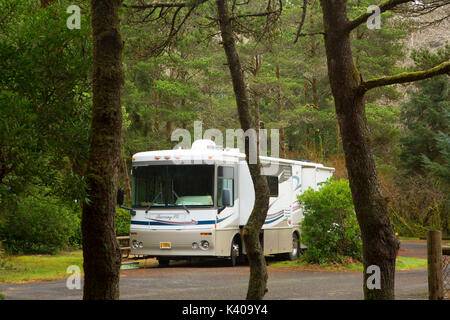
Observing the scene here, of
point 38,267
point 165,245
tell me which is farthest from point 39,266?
point 165,245

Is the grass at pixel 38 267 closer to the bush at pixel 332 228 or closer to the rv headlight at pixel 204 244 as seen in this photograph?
the rv headlight at pixel 204 244

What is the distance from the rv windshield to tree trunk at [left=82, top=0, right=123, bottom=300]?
37.6 ft

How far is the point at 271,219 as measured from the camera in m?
20.5

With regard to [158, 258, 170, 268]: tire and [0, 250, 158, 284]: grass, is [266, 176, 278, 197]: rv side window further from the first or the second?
[0, 250, 158, 284]: grass

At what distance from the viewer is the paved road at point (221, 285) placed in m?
12.6

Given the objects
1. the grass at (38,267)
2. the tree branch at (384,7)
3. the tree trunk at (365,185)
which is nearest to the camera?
the tree branch at (384,7)

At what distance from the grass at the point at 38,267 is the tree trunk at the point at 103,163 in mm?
6957

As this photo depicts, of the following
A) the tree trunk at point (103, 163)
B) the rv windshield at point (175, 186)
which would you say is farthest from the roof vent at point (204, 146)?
the tree trunk at point (103, 163)

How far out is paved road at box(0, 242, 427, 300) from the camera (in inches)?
495

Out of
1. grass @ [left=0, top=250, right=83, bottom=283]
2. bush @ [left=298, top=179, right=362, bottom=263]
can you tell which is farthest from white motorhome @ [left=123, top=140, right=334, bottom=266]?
grass @ [left=0, top=250, right=83, bottom=283]

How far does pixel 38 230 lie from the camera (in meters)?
22.1

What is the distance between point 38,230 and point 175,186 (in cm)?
574

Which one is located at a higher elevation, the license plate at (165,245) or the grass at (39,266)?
the license plate at (165,245)
